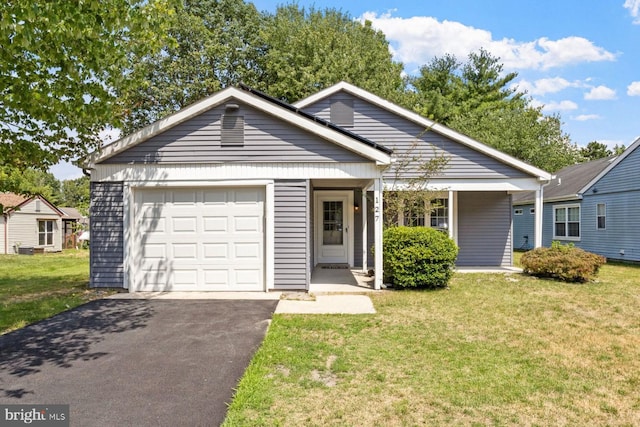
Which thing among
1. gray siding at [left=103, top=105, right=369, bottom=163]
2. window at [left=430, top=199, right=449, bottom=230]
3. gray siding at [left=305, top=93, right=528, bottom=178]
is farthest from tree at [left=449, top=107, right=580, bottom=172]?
gray siding at [left=103, top=105, right=369, bottom=163]

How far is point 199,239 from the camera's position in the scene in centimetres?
859

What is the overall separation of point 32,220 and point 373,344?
27991mm

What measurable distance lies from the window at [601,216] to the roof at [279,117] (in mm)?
13290

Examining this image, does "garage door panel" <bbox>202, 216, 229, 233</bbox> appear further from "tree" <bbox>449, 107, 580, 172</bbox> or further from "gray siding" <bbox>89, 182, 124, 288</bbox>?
"tree" <bbox>449, 107, 580, 172</bbox>

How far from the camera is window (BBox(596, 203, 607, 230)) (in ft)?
53.4

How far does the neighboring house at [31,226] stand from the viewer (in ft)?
79.0

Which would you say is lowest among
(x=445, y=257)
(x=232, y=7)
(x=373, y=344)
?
(x=373, y=344)

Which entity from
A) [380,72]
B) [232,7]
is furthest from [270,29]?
[380,72]

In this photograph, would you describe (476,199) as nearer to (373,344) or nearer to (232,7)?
(373,344)

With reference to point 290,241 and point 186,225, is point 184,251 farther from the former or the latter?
point 290,241

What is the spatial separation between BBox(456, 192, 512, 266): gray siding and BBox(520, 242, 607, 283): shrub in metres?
1.99

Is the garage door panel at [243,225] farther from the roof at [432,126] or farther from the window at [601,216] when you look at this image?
the window at [601,216]

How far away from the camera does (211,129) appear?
849cm

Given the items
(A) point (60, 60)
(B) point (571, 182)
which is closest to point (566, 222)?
(B) point (571, 182)
